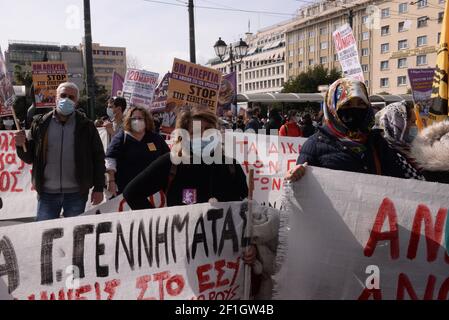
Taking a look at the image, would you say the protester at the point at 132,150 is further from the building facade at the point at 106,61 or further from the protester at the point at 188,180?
the building facade at the point at 106,61

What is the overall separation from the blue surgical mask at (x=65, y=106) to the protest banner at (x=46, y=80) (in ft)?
20.1

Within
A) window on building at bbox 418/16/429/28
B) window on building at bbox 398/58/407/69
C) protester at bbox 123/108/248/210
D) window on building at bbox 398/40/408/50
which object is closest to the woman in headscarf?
protester at bbox 123/108/248/210

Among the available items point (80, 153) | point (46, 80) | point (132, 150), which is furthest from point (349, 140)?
point (46, 80)

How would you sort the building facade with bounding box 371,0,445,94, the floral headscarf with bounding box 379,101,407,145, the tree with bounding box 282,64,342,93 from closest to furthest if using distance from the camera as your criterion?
the floral headscarf with bounding box 379,101,407,145, the building facade with bounding box 371,0,445,94, the tree with bounding box 282,64,342,93

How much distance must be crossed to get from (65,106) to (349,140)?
8.86 ft

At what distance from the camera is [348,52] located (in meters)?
6.71

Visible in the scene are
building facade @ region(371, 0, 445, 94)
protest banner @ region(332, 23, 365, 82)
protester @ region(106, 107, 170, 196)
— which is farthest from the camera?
building facade @ region(371, 0, 445, 94)

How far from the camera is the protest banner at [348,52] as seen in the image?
6.49 meters

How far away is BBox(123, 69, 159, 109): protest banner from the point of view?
992cm

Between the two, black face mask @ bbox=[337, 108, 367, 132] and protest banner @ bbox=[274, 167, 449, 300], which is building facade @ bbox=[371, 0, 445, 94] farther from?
protest banner @ bbox=[274, 167, 449, 300]

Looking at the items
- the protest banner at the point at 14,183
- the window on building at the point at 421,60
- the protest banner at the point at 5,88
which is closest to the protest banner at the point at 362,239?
the protest banner at the point at 5,88

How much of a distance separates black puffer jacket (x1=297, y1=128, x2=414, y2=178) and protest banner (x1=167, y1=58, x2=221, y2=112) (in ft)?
16.2

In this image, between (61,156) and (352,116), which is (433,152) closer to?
(352,116)
